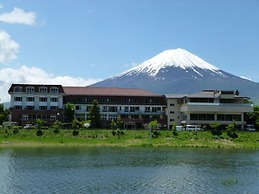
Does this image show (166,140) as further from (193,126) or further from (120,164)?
(120,164)

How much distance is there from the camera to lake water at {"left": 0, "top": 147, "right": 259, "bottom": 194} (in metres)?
25.5

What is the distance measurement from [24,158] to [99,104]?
4239cm

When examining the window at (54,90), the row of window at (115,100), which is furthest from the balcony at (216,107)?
the window at (54,90)

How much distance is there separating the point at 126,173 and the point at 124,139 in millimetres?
28866

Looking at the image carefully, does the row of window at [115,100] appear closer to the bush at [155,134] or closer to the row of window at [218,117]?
the row of window at [218,117]

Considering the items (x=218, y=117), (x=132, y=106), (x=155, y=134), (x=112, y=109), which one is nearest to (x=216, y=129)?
(x=218, y=117)

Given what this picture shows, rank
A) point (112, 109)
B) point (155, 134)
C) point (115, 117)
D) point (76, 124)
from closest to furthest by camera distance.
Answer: point (155, 134) < point (76, 124) < point (115, 117) < point (112, 109)

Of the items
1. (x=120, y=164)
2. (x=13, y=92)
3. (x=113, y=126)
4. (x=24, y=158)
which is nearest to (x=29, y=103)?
(x=13, y=92)

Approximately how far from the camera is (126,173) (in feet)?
103

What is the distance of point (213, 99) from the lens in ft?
258

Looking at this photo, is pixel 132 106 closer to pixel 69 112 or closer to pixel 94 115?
pixel 94 115

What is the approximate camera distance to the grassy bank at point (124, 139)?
57375 mm

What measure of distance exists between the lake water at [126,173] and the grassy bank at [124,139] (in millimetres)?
12579

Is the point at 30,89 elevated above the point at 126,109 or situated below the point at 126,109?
above
